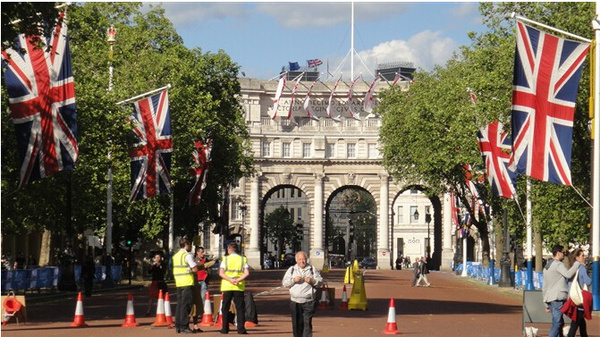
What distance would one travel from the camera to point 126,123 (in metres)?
59.0

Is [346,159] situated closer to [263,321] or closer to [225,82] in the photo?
[225,82]

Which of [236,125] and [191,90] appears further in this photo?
[236,125]

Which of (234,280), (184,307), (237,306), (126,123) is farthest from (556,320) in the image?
(126,123)

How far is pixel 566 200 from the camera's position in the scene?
54094 mm

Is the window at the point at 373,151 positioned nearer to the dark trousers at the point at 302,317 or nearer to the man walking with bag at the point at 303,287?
the dark trousers at the point at 302,317

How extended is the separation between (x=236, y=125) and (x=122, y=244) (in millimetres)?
12628

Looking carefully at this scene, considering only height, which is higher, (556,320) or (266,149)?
(266,149)


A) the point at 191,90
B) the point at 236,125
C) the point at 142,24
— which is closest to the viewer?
the point at 191,90

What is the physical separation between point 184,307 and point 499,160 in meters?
21.4

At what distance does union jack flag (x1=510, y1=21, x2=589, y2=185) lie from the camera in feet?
101

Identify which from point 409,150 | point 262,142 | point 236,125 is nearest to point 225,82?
point 236,125

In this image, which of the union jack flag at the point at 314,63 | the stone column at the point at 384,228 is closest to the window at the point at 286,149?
the union jack flag at the point at 314,63

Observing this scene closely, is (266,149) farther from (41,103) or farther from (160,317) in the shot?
(160,317)

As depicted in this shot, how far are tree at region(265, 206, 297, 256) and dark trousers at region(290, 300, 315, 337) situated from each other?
527ft
